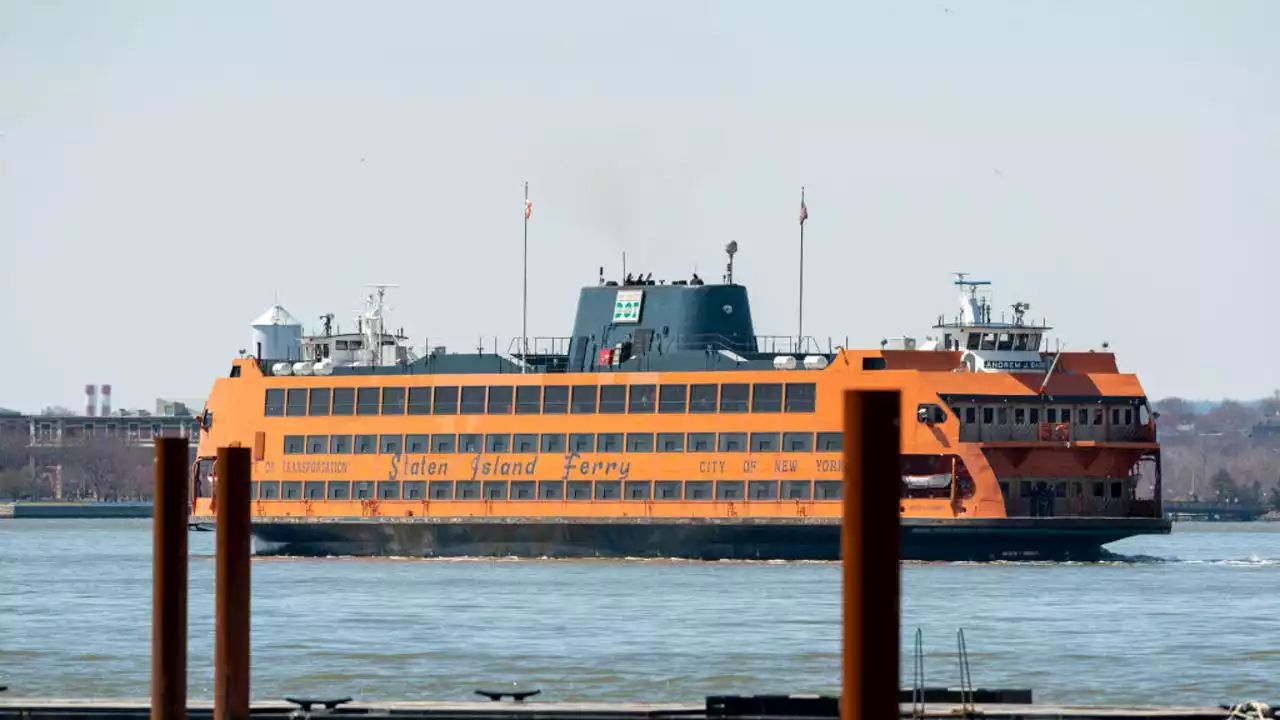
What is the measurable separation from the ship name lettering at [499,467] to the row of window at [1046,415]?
36.6ft

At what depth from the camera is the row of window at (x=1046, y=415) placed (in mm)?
58438

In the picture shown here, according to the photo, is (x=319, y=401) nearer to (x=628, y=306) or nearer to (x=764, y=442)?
(x=628, y=306)

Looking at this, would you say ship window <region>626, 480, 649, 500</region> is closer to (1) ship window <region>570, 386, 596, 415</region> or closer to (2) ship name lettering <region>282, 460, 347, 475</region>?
(1) ship window <region>570, 386, 596, 415</region>

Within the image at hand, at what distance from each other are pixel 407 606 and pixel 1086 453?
1901 centimetres

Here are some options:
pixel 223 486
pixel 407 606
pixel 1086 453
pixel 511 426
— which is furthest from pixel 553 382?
pixel 223 486

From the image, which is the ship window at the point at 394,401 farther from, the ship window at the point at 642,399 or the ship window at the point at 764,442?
the ship window at the point at 764,442

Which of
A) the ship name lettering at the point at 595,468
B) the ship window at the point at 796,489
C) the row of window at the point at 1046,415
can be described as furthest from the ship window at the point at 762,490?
the row of window at the point at 1046,415

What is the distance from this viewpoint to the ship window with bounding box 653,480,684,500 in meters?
61.4

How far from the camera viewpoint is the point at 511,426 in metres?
63.9

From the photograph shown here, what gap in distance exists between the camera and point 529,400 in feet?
209

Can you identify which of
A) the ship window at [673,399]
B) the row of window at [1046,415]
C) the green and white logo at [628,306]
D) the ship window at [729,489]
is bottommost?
the ship window at [729,489]

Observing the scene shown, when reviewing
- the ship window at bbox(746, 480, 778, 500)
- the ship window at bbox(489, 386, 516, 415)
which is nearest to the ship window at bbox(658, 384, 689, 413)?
the ship window at bbox(746, 480, 778, 500)

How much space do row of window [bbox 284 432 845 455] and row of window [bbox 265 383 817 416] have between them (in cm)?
56

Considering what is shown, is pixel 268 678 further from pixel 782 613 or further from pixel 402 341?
pixel 402 341
